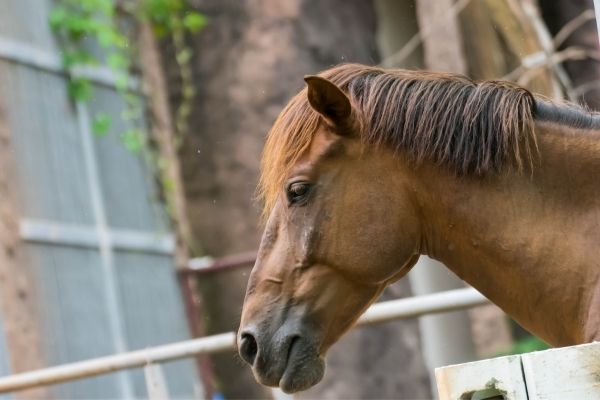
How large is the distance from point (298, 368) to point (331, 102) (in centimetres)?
68

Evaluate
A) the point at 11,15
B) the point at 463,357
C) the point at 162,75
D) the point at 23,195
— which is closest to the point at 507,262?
the point at 463,357

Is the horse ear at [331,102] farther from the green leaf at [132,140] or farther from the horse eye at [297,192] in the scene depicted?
the green leaf at [132,140]

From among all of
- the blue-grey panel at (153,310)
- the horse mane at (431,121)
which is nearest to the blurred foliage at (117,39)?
the blue-grey panel at (153,310)

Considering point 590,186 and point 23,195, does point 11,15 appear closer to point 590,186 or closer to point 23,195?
point 23,195

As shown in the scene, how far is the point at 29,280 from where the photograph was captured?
22.7ft

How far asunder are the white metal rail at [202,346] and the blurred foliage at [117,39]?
3621mm

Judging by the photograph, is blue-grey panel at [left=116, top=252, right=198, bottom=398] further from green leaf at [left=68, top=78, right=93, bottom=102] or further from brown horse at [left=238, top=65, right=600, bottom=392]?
brown horse at [left=238, top=65, right=600, bottom=392]

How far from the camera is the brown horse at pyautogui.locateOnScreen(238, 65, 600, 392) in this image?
304cm

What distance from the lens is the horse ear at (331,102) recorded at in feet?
10.3

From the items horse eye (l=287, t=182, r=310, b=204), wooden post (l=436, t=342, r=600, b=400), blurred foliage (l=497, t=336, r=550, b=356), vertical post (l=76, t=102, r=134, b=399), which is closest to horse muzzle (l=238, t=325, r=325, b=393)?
horse eye (l=287, t=182, r=310, b=204)

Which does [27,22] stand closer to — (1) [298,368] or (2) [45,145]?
(2) [45,145]

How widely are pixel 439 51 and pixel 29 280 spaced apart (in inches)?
121

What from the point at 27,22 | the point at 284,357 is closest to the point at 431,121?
the point at 284,357

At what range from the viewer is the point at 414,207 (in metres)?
3.18
